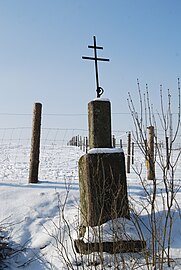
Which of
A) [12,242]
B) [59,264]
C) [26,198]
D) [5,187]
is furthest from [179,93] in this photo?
[5,187]

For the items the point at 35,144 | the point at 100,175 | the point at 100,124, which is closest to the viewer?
the point at 100,175

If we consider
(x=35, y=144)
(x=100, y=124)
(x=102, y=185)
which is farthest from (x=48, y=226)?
(x=35, y=144)

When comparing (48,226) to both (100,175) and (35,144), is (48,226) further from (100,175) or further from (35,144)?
(35,144)

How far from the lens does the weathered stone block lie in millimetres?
3686

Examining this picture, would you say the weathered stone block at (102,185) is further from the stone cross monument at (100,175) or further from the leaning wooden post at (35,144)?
the leaning wooden post at (35,144)

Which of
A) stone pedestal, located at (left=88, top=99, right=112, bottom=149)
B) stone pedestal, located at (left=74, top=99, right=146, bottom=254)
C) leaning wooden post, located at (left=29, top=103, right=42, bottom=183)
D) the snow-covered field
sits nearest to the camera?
the snow-covered field

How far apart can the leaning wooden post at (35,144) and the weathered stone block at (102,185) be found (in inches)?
89.1

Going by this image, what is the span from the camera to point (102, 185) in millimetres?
3783

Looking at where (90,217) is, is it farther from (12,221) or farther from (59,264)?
(12,221)

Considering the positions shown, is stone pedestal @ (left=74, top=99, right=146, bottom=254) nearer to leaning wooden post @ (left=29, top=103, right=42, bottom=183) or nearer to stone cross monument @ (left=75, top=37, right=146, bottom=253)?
stone cross monument @ (left=75, top=37, right=146, bottom=253)

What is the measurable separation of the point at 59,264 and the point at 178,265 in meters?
1.27

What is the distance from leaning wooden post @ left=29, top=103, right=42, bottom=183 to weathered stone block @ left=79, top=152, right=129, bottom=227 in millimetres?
2263

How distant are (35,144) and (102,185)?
2.70 m

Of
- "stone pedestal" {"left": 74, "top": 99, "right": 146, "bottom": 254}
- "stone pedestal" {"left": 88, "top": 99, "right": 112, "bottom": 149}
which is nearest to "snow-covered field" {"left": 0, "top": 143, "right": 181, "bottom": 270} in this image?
"stone pedestal" {"left": 74, "top": 99, "right": 146, "bottom": 254}
